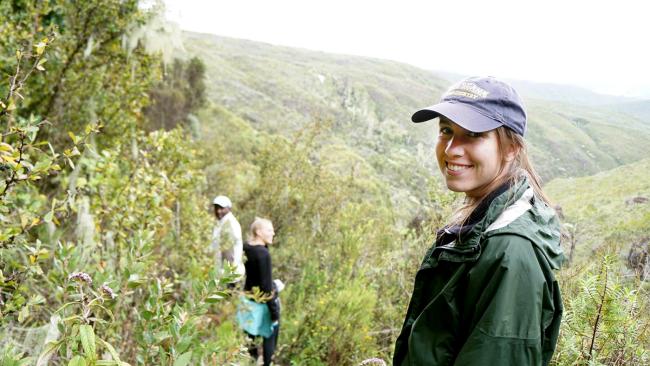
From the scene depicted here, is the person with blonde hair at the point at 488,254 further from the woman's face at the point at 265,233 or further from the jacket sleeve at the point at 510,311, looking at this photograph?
the woman's face at the point at 265,233

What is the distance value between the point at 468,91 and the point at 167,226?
353 centimetres

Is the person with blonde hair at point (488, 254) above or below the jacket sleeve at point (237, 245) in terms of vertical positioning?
above

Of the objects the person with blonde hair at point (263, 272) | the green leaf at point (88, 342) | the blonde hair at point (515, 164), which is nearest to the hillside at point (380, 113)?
the blonde hair at point (515, 164)

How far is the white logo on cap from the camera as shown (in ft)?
4.73

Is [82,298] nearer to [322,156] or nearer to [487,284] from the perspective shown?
[487,284]

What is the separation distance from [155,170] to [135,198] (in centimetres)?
66

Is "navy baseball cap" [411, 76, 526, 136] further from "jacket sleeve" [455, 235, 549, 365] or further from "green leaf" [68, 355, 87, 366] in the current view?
"green leaf" [68, 355, 87, 366]

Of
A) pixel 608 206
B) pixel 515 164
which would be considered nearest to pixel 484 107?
pixel 515 164

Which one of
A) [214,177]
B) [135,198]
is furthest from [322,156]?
[135,198]

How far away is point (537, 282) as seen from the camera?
1.12 metres

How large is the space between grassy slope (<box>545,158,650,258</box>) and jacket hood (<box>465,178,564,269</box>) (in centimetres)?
165

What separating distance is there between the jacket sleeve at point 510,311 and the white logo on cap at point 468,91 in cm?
52

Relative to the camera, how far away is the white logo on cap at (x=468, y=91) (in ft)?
4.73

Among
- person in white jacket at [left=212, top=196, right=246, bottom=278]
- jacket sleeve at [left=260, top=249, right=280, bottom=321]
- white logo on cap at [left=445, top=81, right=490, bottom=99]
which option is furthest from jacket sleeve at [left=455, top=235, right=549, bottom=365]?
person in white jacket at [left=212, top=196, right=246, bottom=278]
